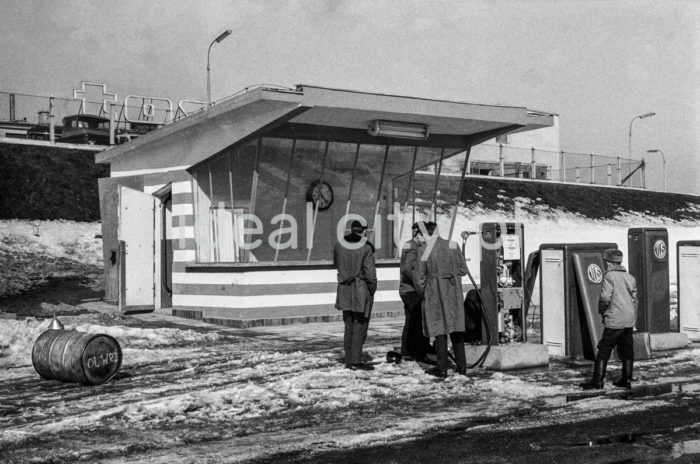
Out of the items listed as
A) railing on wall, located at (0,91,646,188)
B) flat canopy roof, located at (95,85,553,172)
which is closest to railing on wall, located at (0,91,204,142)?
railing on wall, located at (0,91,646,188)

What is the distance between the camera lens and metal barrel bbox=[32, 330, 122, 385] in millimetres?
9758

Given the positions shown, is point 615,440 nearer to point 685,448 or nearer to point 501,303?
point 685,448

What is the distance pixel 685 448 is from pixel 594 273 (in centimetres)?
523

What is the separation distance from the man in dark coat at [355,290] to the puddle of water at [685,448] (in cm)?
457

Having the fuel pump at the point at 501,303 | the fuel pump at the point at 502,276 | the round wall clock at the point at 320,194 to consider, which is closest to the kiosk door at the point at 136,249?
the round wall clock at the point at 320,194

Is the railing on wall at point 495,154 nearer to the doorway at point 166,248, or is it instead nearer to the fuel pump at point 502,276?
the doorway at point 166,248

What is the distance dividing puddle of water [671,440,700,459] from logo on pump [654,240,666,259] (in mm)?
6376

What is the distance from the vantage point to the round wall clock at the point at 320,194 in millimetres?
18688

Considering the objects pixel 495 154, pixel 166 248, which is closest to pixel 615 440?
pixel 166 248

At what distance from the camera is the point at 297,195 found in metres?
18.4

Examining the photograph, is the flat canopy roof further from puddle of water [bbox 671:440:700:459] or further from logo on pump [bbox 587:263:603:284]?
puddle of water [bbox 671:440:700:459]

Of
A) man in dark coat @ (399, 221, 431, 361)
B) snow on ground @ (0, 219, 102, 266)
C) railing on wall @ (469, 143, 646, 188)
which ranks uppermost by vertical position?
railing on wall @ (469, 143, 646, 188)

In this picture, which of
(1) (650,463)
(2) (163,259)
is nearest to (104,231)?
(2) (163,259)

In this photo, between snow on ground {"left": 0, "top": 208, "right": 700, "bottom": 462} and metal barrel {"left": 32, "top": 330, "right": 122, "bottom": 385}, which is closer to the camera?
snow on ground {"left": 0, "top": 208, "right": 700, "bottom": 462}
